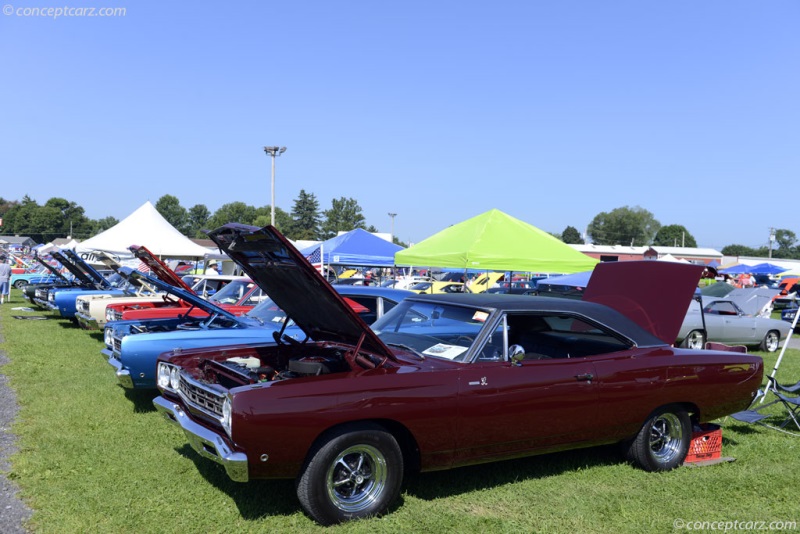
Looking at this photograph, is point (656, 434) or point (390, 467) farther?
point (656, 434)

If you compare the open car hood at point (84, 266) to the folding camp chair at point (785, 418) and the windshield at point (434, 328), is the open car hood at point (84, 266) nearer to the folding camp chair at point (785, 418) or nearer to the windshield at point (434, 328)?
the windshield at point (434, 328)

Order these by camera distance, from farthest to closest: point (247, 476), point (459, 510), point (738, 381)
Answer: point (738, 381), point (459, 510), point (247, 476)

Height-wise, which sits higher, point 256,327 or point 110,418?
point 256,327

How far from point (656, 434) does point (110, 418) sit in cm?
513

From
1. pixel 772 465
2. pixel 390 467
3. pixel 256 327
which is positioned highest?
pixel 256 327

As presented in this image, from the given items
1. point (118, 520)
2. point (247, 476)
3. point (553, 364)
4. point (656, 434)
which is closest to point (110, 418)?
point (118, 520)

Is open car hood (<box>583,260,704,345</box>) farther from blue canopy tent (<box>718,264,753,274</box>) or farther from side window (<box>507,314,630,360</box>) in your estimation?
blue canopy tent (<box>718,264,753,274</box>)

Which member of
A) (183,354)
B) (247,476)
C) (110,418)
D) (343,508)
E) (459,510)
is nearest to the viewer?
(247,476)

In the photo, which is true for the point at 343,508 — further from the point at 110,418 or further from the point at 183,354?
the point at 110,418

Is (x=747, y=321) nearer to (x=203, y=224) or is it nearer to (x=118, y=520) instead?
(x=118, y=520)

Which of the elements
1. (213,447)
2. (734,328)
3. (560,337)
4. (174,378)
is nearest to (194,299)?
(174,378)

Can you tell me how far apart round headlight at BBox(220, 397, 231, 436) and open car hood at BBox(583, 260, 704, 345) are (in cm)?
437

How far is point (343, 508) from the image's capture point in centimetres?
387

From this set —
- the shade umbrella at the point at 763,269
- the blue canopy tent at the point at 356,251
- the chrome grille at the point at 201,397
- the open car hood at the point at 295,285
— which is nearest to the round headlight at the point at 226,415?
the chrome grille at the point at 201,397
